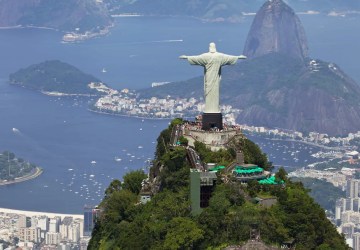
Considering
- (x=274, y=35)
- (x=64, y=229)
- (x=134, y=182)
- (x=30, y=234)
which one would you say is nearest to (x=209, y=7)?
(x=274, y=35)

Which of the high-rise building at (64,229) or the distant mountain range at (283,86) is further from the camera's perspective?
the distant mountain range at (283,86)

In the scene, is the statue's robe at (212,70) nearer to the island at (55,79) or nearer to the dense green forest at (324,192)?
the dense green forest at (324,192)

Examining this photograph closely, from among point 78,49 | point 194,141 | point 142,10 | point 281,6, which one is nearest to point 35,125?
point 281,6

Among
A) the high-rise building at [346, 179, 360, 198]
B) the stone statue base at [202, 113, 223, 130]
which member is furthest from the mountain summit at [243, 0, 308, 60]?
the stone statue base at [202, 113, 223, 130]

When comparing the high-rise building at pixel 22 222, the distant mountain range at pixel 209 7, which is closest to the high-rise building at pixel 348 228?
the high-rise building at pixel 22 222

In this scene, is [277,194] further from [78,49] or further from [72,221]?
[78,49]
